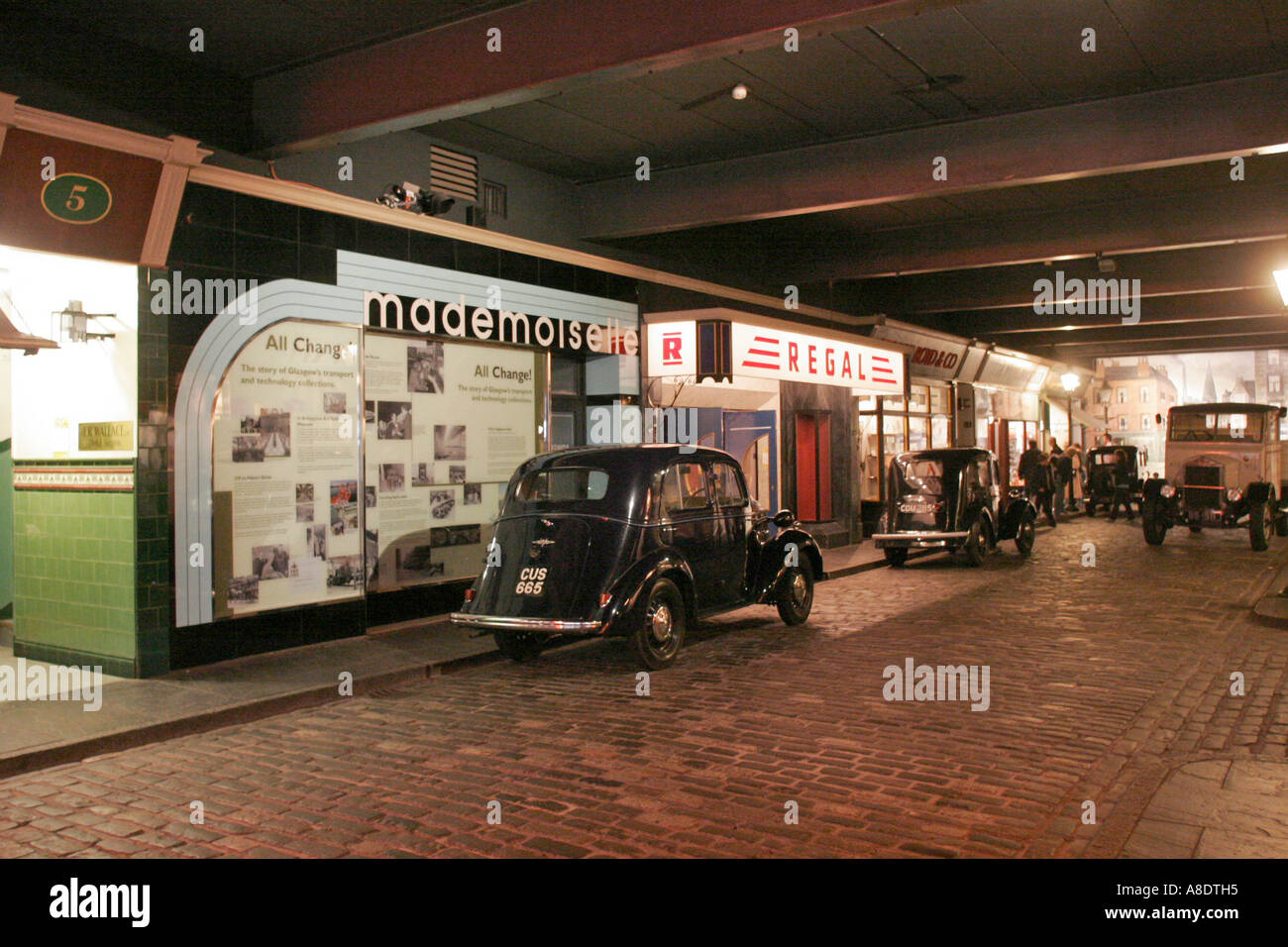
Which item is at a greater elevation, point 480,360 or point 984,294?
point 984,294

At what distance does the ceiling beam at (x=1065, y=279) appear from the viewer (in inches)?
709

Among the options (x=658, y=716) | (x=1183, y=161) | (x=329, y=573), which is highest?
(x=1183, y=161)

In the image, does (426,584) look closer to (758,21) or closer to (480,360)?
(480,360)

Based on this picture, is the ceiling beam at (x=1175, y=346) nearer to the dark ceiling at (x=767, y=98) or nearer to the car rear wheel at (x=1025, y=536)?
the car rear wheel at (x=1025, y=536)

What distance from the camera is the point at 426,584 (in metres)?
11.1

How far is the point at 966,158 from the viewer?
1119cm

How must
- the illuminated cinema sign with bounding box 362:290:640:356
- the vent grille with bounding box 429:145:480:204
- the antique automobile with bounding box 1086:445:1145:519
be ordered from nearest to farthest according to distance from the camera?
1. the illuminated cinema sign with bounding box 362:290:640:356
2. the vent grille with bounding box 429:145:480:204
3. the antique automobile with bounding box 1086:445:1145:519

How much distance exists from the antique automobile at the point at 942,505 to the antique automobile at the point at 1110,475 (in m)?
11.5

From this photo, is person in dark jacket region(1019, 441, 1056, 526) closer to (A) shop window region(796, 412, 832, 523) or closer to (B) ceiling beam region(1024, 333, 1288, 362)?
(A) shop window region(796, 412, 832, 523)

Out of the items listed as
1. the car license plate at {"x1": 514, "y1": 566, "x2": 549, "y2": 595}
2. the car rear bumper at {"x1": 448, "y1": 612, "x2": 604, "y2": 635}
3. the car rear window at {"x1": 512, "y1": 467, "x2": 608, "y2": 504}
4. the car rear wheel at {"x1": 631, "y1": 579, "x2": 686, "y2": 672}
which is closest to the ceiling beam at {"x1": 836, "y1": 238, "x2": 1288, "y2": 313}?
the car rear window at {"x1": 512, "y1": 467, "x2": 608, "y2": 504}

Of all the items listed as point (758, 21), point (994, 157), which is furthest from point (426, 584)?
point (994, 157)

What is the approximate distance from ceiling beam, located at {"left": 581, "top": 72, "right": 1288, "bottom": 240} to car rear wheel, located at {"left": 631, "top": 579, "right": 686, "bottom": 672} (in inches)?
226

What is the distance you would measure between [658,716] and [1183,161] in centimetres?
813

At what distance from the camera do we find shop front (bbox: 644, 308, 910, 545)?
1377 cm
